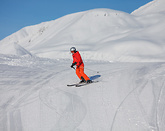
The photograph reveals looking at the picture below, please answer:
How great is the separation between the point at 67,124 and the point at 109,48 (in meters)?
16.5

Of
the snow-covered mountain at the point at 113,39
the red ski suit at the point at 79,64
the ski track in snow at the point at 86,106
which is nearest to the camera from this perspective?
the ski track in snow at the point at 86,106

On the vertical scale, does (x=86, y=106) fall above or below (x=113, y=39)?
below

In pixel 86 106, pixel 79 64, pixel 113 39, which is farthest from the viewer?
pixel 113 39

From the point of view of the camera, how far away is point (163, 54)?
15.1m

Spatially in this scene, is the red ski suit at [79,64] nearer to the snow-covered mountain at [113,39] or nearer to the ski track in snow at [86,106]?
the ski track in snow at [86,106]

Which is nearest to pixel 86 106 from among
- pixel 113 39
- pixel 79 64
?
pixel 79 64

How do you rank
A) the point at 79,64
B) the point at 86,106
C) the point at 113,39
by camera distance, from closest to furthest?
the point at 86,106
the point at 79,64
the point at 113,39

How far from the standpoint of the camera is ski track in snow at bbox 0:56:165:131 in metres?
3.58

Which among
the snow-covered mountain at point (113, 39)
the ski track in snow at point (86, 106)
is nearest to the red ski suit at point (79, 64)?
the ski track in snow at point (86, 106)

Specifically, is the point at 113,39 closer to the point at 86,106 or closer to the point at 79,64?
the point at 79,64

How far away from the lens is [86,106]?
4.41 m

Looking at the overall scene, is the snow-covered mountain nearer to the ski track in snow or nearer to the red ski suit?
the red ski suit

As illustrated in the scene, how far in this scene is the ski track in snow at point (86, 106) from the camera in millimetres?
3576

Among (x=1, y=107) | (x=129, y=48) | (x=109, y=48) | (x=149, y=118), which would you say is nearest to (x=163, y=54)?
(x=129, y=48)
